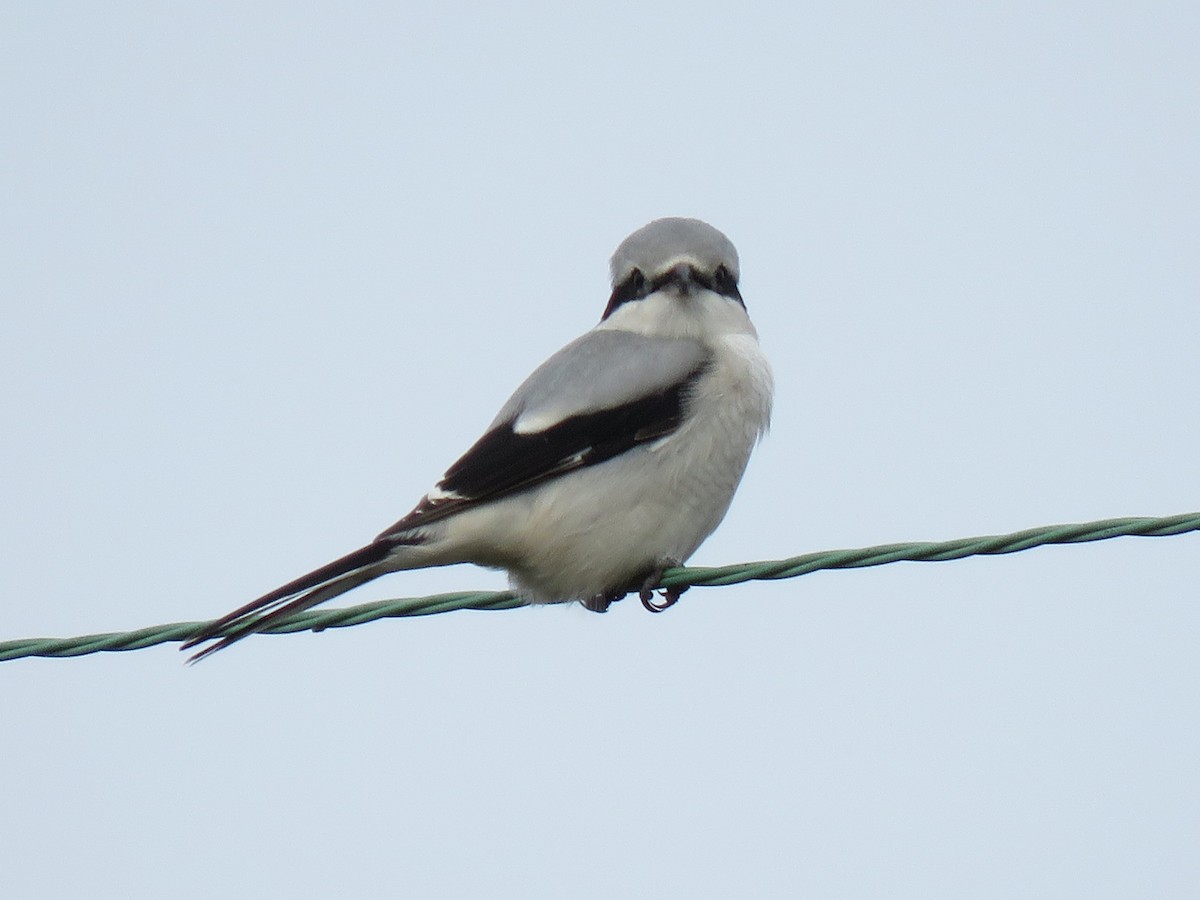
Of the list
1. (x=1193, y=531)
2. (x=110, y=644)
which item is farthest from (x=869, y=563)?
(x=110, y=644)

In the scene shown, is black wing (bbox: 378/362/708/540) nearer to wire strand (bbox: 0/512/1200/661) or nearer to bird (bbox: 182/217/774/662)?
bird (bbox: 182/217/774/662)

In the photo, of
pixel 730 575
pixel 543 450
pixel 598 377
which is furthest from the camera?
pixel 598 377

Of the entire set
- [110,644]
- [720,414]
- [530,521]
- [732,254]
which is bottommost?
[110,644]

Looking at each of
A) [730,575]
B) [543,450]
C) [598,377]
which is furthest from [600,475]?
[730,575]

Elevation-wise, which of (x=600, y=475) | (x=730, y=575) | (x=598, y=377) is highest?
(x=598, y=377)

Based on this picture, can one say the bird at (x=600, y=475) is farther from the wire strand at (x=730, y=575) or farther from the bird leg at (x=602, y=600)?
the wire strand at (x=730, y=575)

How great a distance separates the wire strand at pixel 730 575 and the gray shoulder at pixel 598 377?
0.59 meters

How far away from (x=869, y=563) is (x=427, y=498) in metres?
1.35

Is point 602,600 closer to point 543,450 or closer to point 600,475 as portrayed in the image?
point 600,475

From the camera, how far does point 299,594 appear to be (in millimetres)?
3424

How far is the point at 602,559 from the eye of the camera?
13.4 feet

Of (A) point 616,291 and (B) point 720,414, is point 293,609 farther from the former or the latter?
(A) point 616,291

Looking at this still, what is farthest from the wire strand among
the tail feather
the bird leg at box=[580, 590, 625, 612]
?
the bird leg at box=[580, 590, 625, 612]

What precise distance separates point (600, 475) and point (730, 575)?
0.80 metres
